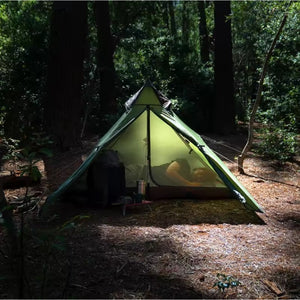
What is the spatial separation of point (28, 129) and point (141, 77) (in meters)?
6.02

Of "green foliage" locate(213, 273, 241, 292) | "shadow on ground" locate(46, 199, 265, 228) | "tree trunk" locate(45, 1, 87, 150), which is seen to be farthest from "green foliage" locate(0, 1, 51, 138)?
"green foliage" locate(213, 273, 241, 292)

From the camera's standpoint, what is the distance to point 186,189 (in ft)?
19.5

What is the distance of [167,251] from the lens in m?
3.84

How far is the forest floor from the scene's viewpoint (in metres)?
3.01

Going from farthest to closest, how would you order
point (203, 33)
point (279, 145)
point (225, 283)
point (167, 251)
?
point (203, 33), point (279, 145), point (167, 251), point (225, 283)

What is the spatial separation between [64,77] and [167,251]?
599cm

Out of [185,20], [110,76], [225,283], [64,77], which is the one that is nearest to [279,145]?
[64,77]

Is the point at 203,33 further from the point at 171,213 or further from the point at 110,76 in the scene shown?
the point at 171,213

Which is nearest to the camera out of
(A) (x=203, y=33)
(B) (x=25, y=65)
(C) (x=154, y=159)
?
(C) (x=154, y=159)

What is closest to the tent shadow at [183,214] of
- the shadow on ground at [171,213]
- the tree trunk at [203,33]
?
the shadow on ground at [171,213]

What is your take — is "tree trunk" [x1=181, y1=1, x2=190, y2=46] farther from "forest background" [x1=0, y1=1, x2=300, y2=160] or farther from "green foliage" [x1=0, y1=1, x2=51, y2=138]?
"green foliage" [x1=0, y1=1, x2=51, y2=138]

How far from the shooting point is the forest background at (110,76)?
28.9 ft

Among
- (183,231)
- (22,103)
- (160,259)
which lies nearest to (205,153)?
(183,231)

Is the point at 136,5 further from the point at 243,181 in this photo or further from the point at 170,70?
the point at 243,181
